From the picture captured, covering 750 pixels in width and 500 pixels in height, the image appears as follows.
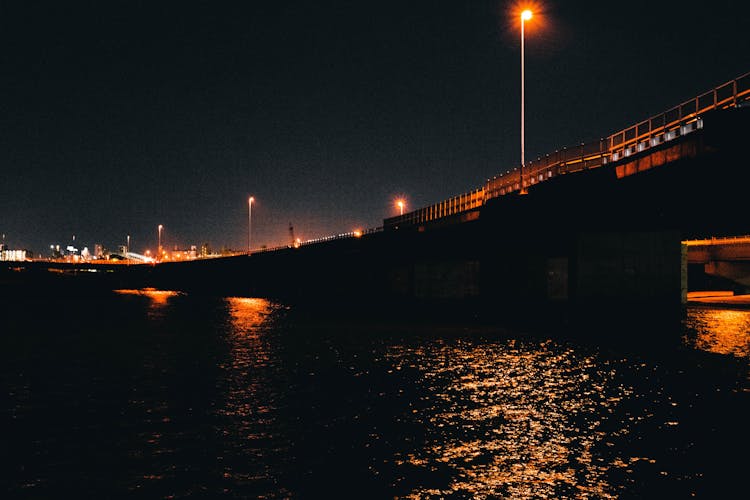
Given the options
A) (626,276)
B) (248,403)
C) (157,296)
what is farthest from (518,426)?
(157,296)

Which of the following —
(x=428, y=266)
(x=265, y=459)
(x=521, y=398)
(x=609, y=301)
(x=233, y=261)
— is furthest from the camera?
(x=233, y=261)

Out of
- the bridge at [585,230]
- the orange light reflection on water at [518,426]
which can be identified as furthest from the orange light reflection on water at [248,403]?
the bridge at [585,230]

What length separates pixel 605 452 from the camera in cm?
1170

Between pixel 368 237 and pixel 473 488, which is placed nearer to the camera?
pixel 473 488

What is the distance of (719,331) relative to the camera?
1463 inches

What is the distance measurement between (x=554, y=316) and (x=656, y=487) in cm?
3717

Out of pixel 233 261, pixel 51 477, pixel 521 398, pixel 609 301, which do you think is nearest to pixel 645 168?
pixel 521 398

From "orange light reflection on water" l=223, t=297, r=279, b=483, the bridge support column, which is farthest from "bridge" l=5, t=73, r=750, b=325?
"orange light reflection on water" l=223, t=297, r=279, b=483

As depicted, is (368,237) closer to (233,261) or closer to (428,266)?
(428,266)

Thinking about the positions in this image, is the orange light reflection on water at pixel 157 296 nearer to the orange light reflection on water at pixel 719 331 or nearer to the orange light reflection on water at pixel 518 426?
the orange light reflection on water at pixel 719 331

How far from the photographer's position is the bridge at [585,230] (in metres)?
24.7

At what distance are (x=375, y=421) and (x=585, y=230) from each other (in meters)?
28.5

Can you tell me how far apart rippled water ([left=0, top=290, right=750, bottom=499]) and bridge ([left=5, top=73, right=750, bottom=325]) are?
6.99 metres

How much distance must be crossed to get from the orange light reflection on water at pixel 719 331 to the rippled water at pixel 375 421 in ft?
2.64
